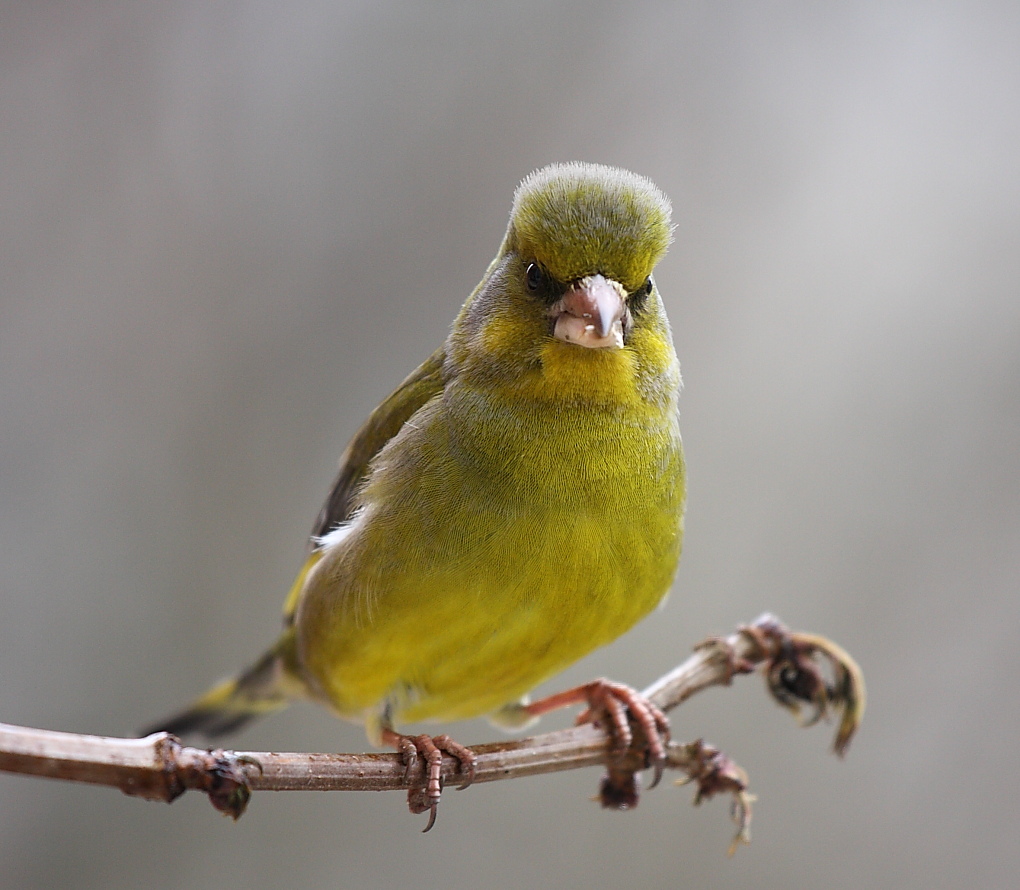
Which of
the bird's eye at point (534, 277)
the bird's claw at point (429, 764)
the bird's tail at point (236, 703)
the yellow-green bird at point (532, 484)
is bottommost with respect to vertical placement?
the bird's tail at point (236, 703)

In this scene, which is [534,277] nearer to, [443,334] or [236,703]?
[443,334]

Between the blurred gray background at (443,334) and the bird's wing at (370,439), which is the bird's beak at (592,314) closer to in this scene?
the bird's wing at (370,439)

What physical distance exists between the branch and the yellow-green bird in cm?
10

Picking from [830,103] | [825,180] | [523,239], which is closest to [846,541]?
[825,180]

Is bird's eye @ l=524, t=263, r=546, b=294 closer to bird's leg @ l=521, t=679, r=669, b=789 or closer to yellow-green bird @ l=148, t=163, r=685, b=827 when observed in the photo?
yellow-green bird @ l=148, t=163, r=685, b=827

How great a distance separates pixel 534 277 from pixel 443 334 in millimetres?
1423

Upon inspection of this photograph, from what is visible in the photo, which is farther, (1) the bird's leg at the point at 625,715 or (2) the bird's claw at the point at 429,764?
(1) the bird's leg at the point at 625,715

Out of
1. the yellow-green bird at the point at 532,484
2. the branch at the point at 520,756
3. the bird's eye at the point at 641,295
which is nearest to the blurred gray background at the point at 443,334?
the branch at the point at 520,756

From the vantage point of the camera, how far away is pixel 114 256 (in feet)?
12.6

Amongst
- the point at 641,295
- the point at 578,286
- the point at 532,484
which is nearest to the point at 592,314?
the point at 578,286

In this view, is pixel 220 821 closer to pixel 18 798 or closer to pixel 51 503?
pixel 18 798

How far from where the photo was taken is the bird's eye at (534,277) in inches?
86.7

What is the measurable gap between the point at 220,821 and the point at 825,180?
3021 mm

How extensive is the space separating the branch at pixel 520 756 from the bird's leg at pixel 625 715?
0.10 ft
